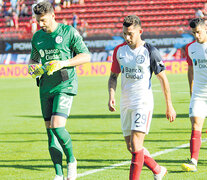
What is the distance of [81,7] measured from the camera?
39250 mm

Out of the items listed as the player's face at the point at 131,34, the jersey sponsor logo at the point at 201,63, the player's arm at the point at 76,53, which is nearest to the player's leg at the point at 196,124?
the jersey sponsor logo at the point at 201,63

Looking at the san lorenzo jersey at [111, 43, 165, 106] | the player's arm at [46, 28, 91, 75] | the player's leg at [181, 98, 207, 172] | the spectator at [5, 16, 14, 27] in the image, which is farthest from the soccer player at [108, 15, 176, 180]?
the spectator at [5, 16, 14, 27]

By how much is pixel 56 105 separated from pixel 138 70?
3.92ft

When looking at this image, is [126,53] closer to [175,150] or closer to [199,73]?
[199,73]

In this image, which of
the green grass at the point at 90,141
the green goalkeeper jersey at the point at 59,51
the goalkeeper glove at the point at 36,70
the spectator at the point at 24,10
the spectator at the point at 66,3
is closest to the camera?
the goalkeeper glove at the point at 36,70

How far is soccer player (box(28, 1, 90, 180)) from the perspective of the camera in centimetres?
618

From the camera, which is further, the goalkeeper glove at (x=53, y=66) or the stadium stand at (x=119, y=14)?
the stadium stand at (x=119, y=14)

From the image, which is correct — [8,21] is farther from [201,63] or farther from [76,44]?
[76,44]

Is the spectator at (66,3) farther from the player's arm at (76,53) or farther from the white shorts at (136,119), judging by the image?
the white shorts at (136,119)

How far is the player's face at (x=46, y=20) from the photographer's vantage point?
607 cm

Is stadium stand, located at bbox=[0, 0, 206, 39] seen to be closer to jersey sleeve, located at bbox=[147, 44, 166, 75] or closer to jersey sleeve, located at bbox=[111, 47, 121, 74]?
jersey sleeve, located at bbox=[111, 47, 121, 74]

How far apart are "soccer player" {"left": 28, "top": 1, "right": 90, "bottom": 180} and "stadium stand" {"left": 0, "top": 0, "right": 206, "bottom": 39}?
90.0 feet

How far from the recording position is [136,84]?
570cm

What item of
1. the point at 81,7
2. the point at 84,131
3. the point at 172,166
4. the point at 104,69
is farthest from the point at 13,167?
the point at 81,7
